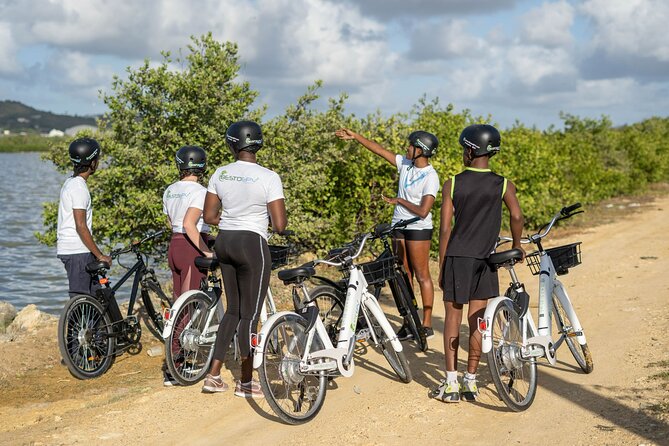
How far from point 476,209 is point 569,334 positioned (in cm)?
164

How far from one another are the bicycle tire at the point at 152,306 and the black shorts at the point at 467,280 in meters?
2.97

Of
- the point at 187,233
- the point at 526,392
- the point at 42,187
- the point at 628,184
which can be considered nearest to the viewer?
the point at 526,392

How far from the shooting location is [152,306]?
802cm

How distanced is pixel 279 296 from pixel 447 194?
4669 mm

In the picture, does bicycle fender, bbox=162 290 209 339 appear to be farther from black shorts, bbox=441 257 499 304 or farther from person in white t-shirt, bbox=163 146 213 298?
black shorts, bbox=441 257 499 304

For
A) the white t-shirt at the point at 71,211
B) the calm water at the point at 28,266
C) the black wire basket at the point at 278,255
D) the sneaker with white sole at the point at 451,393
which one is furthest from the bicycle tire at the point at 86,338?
the calm water at the point at 28,266

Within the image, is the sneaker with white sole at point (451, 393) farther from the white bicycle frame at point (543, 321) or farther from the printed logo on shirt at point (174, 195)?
the printed logo on shirt at point (174, 195)

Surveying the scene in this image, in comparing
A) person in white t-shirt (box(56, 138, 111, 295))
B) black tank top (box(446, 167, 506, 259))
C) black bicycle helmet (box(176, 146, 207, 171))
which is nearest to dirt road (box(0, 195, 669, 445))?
person in white t-shirt (box(56, 138, 111, 295))

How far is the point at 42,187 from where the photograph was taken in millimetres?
44219

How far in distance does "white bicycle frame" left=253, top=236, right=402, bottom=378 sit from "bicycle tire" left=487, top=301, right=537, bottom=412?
3.00 ft

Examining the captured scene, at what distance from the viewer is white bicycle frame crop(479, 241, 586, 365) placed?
5406 millimetres

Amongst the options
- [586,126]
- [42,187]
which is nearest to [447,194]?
[586,126]

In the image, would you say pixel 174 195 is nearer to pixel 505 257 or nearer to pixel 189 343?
pixel 189 343

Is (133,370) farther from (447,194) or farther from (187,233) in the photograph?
(447,194)
